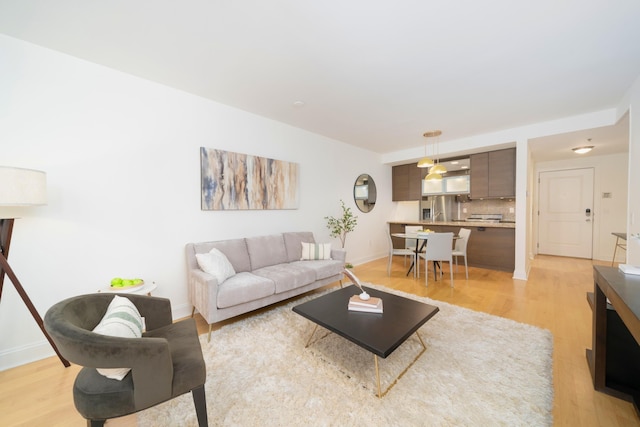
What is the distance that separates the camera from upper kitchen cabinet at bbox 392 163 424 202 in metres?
5.84

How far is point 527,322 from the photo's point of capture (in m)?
2.50

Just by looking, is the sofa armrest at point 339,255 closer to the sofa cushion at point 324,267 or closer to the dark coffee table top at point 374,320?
the sofa cushion at point 324,267

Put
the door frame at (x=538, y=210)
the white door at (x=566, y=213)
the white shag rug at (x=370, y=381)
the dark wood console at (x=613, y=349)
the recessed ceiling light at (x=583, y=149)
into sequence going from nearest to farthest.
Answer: the white shag rug at (x=370, y=381) < the dark wood console at (x=613, y=349) < the recessed ceiling light at (x=583, y=149) < the door frame at (x=538, y=210) < the white door at (x=566, y=213)

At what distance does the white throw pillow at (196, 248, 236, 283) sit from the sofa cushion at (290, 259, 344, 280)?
0.98 meters

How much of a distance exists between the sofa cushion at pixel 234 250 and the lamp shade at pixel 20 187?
4.33 ft

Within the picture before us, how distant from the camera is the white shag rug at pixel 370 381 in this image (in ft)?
4.57

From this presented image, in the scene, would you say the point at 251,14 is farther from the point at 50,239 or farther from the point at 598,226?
the point at 598,226

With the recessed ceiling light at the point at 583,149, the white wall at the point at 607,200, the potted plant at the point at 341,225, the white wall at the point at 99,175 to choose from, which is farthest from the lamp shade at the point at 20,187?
the white wall at the point at 607,200

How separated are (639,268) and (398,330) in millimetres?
1635

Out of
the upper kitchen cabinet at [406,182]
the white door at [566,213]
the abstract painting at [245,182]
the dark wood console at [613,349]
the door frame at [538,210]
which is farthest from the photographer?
the upper kitchen cabinet at [406,182]

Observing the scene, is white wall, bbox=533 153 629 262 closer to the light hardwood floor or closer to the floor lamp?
the light hardwood floor

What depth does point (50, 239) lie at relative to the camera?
2.06 metres

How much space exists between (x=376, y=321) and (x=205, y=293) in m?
1.58

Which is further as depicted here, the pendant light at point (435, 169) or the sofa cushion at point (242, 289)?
the pendant light at point (435, 169)
